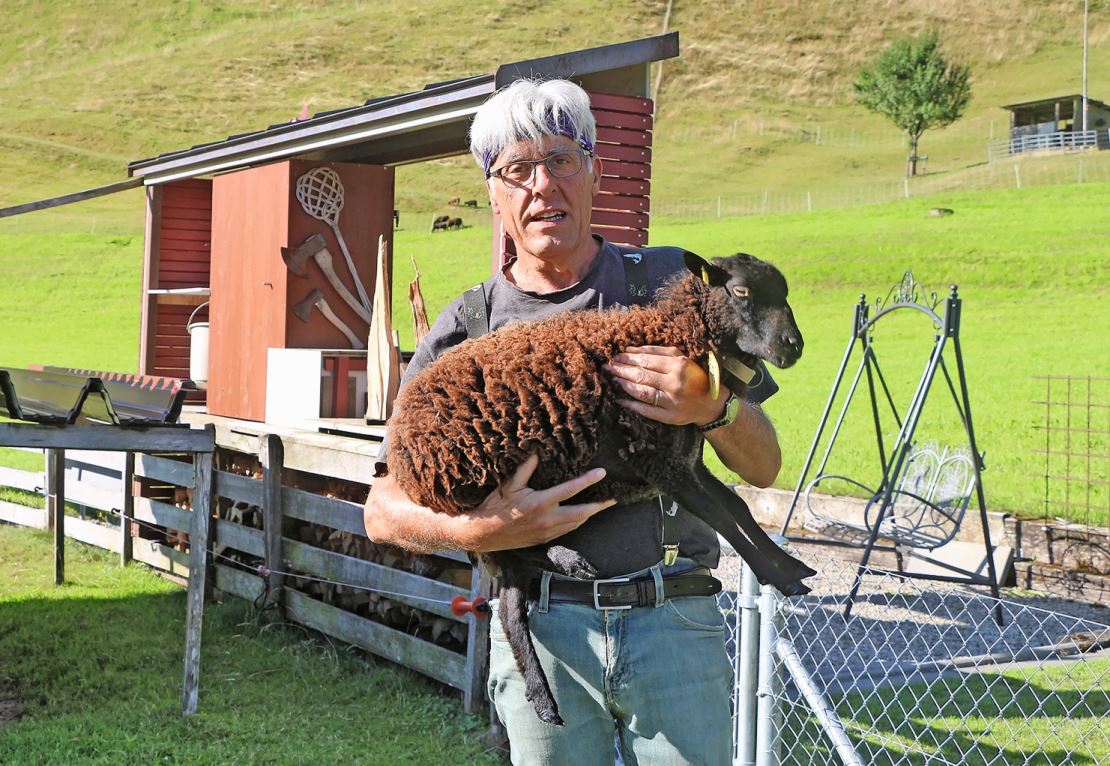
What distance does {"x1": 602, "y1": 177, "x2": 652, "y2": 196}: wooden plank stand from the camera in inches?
261

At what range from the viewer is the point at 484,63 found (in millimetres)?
97562

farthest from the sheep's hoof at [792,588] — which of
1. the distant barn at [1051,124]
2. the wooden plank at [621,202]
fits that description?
the distant barn at [1051,124]

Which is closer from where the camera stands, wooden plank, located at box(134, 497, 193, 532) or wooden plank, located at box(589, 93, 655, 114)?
wooden plank, located at box(589, 93, 655, 114)

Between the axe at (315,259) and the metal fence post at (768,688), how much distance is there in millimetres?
5365

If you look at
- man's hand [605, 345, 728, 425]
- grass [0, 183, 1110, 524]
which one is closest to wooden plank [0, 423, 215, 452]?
man's hand [605, 345, 728, 425]

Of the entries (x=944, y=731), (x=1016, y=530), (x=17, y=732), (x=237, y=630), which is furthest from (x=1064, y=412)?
(x=17, y=732)

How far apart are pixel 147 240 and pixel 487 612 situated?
296 inches

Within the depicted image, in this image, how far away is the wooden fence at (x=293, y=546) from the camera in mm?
6176

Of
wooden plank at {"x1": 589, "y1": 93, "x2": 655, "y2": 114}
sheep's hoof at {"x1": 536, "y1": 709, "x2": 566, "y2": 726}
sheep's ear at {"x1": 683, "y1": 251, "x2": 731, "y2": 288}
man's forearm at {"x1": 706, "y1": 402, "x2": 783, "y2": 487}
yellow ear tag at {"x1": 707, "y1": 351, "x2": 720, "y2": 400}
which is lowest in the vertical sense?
sheep's hoof at {"x1": 536, "y1": 709, "x2": 566, "y2": 726}

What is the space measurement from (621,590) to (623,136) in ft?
15.5

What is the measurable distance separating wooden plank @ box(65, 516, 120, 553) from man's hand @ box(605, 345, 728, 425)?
852 centimetres

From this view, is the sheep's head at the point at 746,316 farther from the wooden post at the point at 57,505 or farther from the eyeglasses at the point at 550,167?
the wooden post at the point at 57,505

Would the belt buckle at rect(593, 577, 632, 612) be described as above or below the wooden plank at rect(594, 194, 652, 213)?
below

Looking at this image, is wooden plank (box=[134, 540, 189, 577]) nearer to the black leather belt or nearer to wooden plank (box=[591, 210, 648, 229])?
wooden plank (box=[591, 210, 648, 229])
